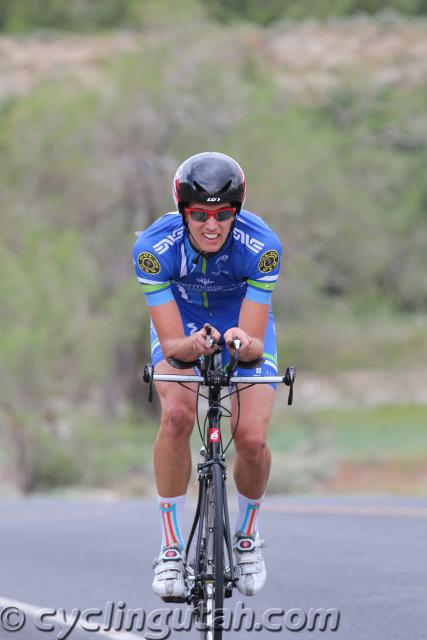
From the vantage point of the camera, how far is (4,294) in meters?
32.3

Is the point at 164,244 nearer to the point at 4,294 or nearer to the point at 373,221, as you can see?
the point at 4,294

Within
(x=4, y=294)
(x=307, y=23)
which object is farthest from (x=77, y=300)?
(x=307, y=23)

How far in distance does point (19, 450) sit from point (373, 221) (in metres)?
25.8

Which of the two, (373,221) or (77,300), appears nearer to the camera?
(77,300)

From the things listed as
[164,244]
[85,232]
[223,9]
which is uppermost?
[223,9]

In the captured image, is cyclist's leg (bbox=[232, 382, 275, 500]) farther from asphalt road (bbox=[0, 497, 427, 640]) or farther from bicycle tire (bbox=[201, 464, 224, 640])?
asphalt road (bbox=[0, 497, 427, 640])

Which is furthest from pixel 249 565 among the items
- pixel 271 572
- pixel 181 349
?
pixel 271 572

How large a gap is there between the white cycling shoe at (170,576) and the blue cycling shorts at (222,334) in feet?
3.15

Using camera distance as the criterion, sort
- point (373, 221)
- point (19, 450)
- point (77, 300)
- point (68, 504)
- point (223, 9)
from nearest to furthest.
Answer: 1. point (68, 504)
2. point (19, 450)
3. point (77, 300)
4. point (373, 221)
5. point (223, 9)

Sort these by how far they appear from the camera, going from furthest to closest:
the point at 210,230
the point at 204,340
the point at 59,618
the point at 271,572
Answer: the point at 271,572
the point at 59,618
the point at 210,230
the point at 204,340

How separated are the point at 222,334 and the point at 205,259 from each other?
2.02 ft

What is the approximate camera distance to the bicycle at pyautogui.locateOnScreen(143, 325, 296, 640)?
580 centimetres

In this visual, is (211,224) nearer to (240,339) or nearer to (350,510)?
(240,339)

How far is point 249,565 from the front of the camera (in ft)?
20.9
